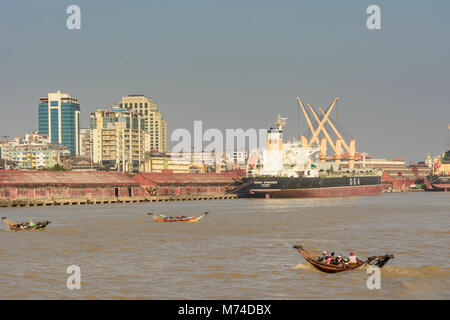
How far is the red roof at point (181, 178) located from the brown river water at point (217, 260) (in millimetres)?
67064

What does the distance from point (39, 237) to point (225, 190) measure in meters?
97.7

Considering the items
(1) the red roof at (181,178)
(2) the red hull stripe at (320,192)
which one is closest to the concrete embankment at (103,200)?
(1) the red roof at (181,178)

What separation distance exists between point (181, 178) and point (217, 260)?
104007mm

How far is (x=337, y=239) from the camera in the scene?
49.1 meters

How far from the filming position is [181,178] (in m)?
142

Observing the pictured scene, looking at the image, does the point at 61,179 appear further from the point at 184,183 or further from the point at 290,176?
the point at 290,176

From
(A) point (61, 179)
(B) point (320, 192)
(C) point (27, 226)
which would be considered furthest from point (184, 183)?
(C) point (27, 226)

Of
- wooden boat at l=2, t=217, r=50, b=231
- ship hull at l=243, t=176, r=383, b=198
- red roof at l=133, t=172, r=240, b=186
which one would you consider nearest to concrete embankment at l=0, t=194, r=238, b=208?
red roof at l=133, t=172, r=240, b=186

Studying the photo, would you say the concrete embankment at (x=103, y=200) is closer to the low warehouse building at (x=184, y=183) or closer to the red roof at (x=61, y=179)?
the low warehouse building at (x=184, y=183)

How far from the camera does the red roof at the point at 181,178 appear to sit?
13150cm

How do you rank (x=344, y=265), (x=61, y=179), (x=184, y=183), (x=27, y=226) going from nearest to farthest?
(x=344, y=265), (x=27, y=226), (x=61, y=179), (x=184, y=183)

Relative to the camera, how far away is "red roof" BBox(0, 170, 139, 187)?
333 ft
